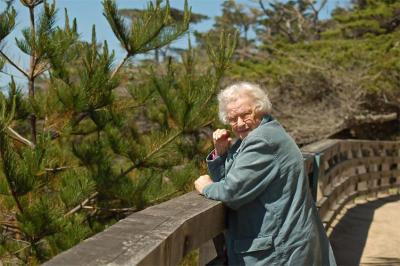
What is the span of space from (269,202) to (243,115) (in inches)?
16.9

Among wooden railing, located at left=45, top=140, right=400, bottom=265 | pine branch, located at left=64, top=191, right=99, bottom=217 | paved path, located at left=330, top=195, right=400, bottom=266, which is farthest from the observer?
pine branch, located at left=64, top=191, right=99, bottom=217

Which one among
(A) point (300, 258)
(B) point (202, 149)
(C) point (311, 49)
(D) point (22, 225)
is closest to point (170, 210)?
(A) point (300, 258)

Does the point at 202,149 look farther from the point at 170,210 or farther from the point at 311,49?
the point at 311,49

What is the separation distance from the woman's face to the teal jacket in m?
0.13

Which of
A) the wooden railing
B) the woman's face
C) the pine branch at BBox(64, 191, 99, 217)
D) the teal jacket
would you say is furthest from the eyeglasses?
the pine branch at BBox(64, 191, 99, 217)

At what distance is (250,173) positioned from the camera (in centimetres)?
222

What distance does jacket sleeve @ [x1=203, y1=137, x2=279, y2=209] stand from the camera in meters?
2.22

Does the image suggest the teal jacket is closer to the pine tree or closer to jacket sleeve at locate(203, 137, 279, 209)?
jacket sleeve at locate(203, 137, 279, 209)

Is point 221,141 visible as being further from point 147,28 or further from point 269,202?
point 147,28

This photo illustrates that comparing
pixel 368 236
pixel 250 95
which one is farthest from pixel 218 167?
pixel 368 236

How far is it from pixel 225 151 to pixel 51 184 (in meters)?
3.48

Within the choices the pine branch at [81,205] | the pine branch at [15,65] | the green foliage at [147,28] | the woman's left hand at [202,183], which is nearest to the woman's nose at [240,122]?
the woman's left hand at [202,183]

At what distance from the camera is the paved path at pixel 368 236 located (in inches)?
207

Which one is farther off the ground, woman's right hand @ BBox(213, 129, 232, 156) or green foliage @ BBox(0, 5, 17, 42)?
green foliage @ BBox(0, 5, 17, 42)
